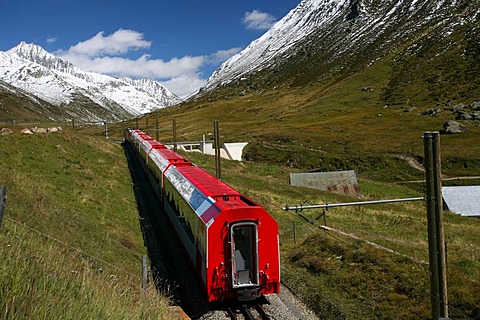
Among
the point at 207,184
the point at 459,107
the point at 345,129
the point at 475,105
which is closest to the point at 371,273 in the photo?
the point at 207,184

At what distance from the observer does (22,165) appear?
33.2 meters

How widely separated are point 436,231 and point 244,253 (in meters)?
6.45

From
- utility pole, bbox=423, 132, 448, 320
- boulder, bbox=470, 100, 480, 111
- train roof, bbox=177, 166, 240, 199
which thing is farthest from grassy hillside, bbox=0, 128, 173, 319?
boulder, bbox=470, 100, 480, 111

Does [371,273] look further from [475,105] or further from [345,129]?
[475,105]

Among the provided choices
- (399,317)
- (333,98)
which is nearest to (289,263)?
(399,317)

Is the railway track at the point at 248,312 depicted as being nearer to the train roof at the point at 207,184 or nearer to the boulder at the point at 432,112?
the train roof at the point at 207,184

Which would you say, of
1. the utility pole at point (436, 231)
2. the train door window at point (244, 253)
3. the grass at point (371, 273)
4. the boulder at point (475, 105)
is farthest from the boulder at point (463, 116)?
the utility pole at point (436, 231)

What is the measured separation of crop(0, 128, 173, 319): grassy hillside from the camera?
6.08 metres

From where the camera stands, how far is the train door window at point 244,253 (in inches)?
625

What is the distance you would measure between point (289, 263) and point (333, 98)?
458 feet

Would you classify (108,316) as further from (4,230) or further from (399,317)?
(399,317)

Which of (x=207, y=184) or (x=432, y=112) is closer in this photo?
(x=207, y=184)

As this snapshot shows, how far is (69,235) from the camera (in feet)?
58.1

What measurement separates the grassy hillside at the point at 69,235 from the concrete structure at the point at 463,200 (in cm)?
3356
